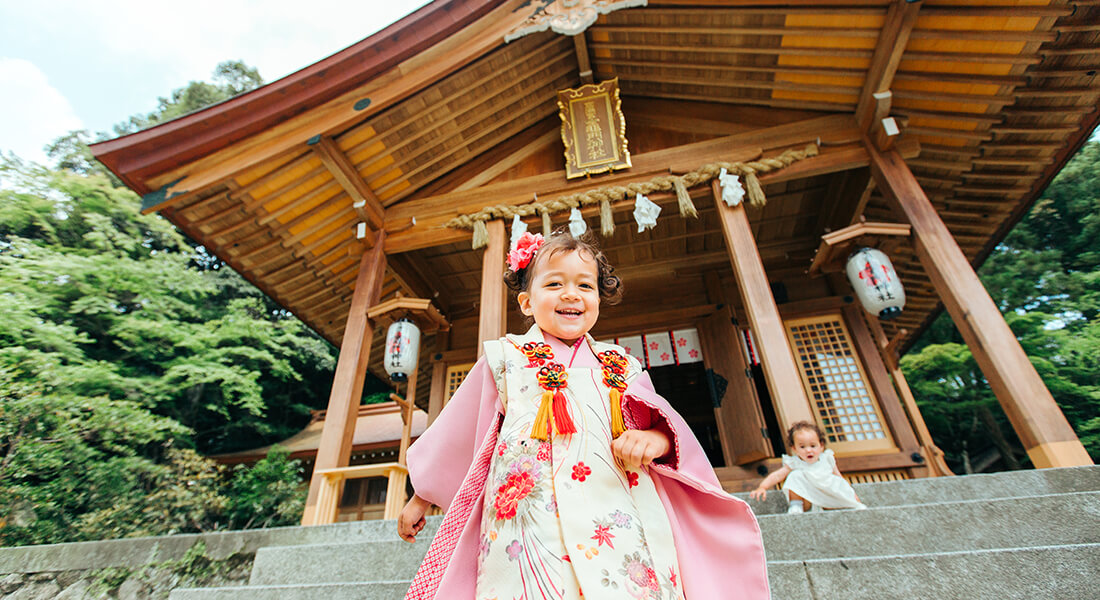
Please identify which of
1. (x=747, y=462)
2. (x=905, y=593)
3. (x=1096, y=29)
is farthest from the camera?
(x=747, y=462)

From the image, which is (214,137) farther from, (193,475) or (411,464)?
(193,475)

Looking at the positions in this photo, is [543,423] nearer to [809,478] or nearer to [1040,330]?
[809,478]

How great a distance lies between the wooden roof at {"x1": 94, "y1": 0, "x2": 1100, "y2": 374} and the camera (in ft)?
13.9

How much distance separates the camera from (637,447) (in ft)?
3.72

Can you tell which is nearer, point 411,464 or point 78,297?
point 411,464

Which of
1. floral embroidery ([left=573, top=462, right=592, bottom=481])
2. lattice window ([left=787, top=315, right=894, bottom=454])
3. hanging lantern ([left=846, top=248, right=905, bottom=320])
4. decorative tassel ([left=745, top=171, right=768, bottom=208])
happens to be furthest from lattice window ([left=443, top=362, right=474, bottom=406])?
floral embroidery ([left=573, top=462, right=592, bottom=481])

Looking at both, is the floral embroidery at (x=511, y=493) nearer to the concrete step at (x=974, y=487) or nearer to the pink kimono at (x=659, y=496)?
the pink kimono at (x=659, y=496)

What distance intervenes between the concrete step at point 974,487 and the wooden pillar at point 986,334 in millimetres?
375

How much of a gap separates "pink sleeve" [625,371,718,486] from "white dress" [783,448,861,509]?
2278 millimetres

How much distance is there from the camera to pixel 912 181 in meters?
4.50

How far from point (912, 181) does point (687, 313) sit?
2.98 metres

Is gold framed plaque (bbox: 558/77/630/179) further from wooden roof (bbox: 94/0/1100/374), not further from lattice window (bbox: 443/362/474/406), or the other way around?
lattice window (bbox: 443/362/474/406)

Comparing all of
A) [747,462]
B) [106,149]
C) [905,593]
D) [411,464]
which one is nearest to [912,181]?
[747,462]

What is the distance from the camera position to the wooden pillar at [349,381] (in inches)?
162
